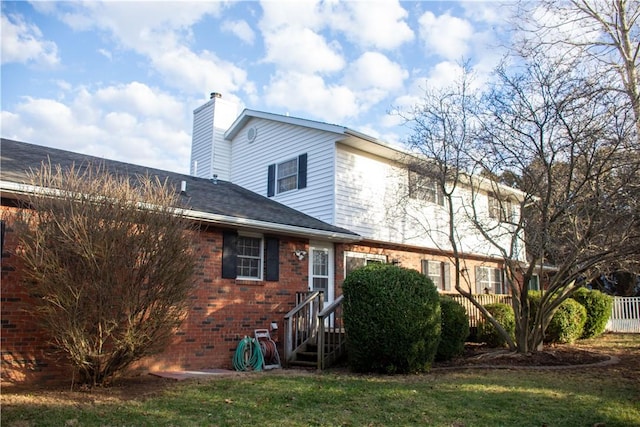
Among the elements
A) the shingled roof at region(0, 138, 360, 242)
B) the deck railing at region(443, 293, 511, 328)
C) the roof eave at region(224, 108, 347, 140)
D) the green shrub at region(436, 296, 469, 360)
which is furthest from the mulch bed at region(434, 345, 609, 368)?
the roof eave at region(224, 108, 347, 140)

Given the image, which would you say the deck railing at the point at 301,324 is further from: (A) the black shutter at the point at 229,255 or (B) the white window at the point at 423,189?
(B) the white window at the point at 423,189

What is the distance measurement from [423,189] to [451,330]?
4885mm

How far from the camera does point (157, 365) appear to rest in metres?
8.73

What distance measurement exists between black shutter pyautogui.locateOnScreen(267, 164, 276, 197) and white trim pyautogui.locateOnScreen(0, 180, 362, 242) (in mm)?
3198

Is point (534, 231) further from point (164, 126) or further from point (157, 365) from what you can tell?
point (164, 126)

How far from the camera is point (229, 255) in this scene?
32.8ft

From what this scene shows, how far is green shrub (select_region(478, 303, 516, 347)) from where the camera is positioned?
12.9m

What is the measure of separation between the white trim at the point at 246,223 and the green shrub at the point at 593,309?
28.8ft

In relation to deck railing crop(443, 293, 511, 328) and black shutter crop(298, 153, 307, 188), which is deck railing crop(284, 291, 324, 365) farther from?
deck railing crop(443, 293, 511, 328)

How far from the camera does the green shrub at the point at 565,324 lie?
536 inches

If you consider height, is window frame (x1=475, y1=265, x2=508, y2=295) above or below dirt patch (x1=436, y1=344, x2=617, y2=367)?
above

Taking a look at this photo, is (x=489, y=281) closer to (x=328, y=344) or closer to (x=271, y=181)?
(x=271, y=181)

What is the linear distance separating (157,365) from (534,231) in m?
8.29

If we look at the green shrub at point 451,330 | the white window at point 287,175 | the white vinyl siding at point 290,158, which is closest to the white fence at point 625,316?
the green shrub at point 451,330
